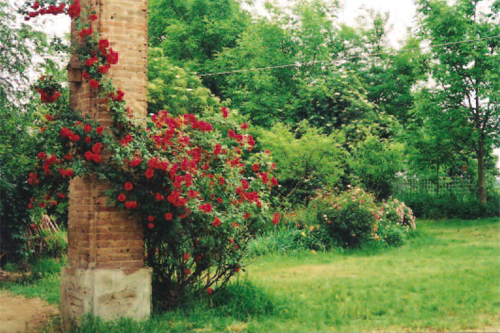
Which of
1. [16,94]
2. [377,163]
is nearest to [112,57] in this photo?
[16,94]

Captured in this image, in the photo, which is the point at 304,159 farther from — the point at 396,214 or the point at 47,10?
the point at 47,10

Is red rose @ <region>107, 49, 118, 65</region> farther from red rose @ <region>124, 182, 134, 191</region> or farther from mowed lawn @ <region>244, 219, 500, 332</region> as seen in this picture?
mowed lawn @ <region>244, 219, 500, 332</region>

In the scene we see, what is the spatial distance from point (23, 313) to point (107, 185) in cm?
252

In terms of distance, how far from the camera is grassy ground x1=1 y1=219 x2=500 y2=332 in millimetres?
5797

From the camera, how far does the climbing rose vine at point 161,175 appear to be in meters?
5.77

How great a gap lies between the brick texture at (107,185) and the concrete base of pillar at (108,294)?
0.10 m

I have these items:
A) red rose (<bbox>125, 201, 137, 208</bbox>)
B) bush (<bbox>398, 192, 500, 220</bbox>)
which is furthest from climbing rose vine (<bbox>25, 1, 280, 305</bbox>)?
bush (<bbox>398, 192, 500, 220</bbox>)

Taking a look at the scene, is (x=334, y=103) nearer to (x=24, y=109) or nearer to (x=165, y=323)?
(x=24, y=109)

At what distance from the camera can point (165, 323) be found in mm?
5840

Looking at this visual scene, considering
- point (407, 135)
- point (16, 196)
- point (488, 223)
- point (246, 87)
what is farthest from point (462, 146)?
point (16, 196)

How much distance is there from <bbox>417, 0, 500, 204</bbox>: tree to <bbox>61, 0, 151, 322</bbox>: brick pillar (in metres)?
13.7

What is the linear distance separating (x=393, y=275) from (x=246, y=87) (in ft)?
41.1

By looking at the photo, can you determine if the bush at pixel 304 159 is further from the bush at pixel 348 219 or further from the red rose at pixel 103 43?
the red rose at pixel 103 43

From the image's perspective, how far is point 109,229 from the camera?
586 cm
